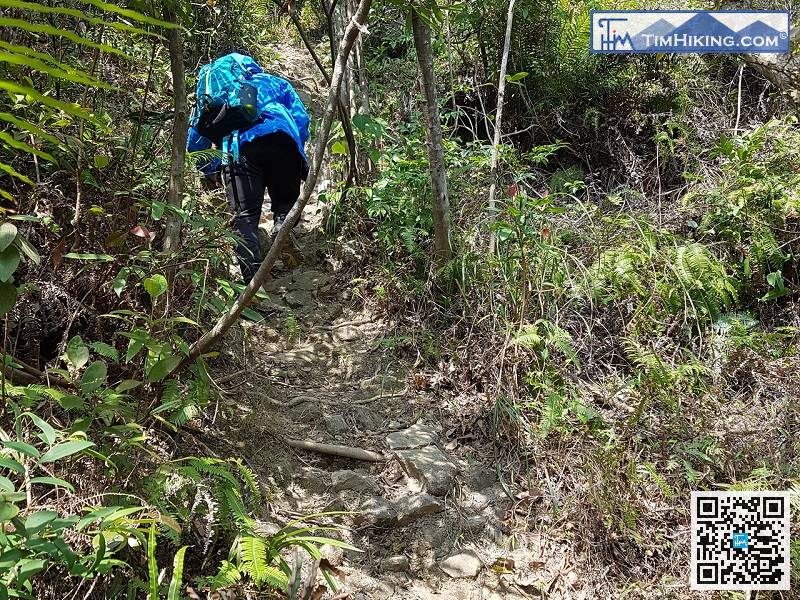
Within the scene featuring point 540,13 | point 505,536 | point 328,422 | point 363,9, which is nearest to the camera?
point 363,9

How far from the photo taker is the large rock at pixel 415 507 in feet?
11.5

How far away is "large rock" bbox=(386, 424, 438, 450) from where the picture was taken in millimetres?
3858

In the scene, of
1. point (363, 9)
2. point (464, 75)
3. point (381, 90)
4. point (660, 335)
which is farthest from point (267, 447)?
point (464, 75)

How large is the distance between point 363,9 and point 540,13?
4.00 meters

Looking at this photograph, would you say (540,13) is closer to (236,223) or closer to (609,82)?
(609,82)

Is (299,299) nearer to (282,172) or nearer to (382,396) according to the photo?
(282,172)

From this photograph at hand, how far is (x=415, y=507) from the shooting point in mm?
3525

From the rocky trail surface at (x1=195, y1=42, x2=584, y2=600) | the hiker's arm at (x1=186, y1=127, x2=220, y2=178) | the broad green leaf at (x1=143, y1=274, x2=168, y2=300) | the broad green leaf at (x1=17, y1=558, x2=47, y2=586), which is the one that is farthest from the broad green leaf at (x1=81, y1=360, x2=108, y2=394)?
the hiker's arm at (x1=186, y1=127, x2=220, y2=178)

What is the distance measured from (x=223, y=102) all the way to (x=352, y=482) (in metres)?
2.42

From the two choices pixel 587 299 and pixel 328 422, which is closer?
pixel 328 422

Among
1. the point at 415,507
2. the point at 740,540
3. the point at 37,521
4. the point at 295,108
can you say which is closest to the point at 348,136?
the point at 295,108

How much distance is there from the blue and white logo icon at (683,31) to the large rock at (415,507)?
4463mm

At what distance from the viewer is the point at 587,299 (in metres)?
4.49

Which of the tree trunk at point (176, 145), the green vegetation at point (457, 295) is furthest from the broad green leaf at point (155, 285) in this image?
the tree trunk at point (176, 145)
